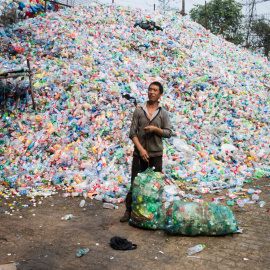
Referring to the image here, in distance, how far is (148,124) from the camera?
3.54m

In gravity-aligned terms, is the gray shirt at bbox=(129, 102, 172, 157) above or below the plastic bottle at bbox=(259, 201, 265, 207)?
above

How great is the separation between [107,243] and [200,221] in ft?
3.59

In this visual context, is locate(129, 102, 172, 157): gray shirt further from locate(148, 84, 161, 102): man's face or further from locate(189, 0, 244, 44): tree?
locate(189, 0, 244, 44): tree

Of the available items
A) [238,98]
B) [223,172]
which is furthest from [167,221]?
[238,98]

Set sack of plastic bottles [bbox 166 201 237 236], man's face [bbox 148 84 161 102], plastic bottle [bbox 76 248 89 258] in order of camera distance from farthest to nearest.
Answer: man's face [bbox 148 84 161 102]
sack of plastic bottles [bbox 166 201 237 236]
plastic bottle [bbox 76 248 89 258]

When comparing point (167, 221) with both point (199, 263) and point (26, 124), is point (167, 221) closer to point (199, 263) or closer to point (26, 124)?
point (199, 263)

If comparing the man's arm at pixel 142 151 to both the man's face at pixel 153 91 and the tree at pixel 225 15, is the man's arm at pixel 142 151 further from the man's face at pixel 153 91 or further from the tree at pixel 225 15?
the tree at pixel 225 15

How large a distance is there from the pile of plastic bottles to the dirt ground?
905 millimetres

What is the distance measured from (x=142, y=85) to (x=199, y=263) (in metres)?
5.76

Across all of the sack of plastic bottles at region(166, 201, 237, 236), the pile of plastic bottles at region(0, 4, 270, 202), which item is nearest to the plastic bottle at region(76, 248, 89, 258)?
the sack of plastic bottles at region(166, 201, 237, 236)

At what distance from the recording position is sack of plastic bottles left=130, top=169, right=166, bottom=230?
3465 mm

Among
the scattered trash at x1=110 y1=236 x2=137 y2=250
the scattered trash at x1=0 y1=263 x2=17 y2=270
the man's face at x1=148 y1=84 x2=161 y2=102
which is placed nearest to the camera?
the scattered trash at x1=0 y1=263 x2=17 y2=270

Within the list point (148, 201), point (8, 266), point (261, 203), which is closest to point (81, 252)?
point (8, 266)

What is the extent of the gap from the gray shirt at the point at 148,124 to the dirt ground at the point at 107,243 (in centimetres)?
104
